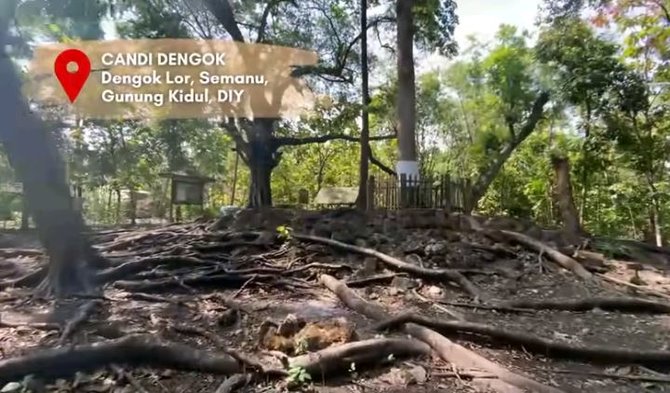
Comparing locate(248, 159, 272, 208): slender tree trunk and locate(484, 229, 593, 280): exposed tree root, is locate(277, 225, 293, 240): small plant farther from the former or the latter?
locate(248, 159, 272, 208): slender tree trunk

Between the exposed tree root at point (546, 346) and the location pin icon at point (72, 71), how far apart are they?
8.20m

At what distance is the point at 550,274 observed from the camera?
16.6ft

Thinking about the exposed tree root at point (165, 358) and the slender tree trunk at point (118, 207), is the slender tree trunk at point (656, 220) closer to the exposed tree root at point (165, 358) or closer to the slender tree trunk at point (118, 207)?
the exposed tree root at point (165, 358)

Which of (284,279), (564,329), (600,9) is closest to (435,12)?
(600,9)

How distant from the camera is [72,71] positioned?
29.8 ft

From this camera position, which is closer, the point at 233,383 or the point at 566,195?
the point at 233,383

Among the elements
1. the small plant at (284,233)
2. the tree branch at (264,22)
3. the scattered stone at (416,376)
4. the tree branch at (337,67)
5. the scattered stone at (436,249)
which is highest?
the tree branch at (264,22)

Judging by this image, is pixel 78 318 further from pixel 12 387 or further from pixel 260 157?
pixel 260 157

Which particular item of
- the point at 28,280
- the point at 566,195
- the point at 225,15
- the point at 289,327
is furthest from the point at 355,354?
the point at 225,15

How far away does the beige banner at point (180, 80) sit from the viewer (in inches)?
356

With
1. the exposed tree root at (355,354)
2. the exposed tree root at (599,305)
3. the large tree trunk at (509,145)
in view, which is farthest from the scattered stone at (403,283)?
the large tree trunk at (509,145)

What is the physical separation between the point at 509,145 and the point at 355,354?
38.9 ft

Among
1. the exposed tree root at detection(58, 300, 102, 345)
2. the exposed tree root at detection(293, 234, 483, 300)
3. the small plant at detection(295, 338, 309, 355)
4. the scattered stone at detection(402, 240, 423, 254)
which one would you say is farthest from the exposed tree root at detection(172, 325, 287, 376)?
the scattered stone at detection(402, 240, 423, 254)

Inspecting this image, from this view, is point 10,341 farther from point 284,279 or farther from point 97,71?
point 97,71
